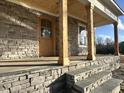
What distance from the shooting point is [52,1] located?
249 inches

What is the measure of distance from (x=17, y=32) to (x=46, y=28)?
1874 millimetres

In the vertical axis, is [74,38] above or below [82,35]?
below

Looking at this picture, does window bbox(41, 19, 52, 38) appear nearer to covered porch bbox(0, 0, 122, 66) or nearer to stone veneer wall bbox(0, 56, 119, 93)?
covered porch bbox(0, 0, 122, 66)

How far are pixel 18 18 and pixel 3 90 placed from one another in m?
3.87

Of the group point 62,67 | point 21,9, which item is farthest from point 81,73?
point 21,9

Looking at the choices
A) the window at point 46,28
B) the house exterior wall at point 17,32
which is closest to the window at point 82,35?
the window at point 46,28

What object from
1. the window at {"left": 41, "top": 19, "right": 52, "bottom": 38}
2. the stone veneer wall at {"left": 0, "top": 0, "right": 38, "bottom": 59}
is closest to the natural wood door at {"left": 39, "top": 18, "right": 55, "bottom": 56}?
the window at {"left": 41, "top": 19, "right": 52, "bottom": 38}

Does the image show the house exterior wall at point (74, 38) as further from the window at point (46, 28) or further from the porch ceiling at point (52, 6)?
the window at point (46, 28)

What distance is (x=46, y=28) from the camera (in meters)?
7.41

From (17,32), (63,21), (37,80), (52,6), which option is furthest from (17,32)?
(37,80)

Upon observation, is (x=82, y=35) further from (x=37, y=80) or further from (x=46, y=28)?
(x=37, y=80)

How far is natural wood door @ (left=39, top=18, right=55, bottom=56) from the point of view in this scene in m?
7.19

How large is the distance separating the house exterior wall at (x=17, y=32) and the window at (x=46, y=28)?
1.37 feet

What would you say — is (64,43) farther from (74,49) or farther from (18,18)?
(74,49)
